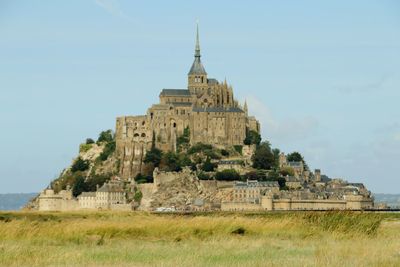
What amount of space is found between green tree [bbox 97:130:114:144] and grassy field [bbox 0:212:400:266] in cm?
8622

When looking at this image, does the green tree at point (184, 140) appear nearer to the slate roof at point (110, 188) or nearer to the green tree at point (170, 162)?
the green tree at point (170, 162)

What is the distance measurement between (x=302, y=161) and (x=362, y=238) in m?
87.1

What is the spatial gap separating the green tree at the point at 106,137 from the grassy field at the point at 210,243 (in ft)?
283

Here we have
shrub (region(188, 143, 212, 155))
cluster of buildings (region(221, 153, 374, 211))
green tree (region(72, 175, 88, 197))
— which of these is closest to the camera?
cluster of buildings (region(221, 153, 374, 211))

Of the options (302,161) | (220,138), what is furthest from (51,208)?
(302,161)

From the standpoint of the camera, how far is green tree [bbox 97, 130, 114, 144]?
121 meters

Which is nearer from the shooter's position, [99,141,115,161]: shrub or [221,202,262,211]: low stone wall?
[221,202,262,211]: low stone wall

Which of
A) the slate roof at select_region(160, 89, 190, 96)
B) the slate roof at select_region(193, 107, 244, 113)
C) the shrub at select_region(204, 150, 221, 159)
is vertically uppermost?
the slate roof at select_region(160, 89, 190, 96)

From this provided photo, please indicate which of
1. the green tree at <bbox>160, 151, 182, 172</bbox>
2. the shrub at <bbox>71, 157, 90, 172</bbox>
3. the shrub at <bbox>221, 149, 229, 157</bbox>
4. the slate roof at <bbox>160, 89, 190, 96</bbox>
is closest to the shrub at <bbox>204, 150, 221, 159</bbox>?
the shrub at <bbox>221, 149, 229, 157</bbox>

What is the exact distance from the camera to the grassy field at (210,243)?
78.0ft

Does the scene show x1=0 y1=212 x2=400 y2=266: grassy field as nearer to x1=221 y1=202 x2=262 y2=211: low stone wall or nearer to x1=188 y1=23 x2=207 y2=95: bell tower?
x1=221 y1=202 x2=262 y2=211: low stone wall

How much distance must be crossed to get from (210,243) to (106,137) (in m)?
93.6

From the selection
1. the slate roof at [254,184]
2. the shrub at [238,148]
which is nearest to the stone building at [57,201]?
the slate roof at [254,184]

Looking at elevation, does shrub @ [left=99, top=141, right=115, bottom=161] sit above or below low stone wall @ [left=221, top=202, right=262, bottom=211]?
above
